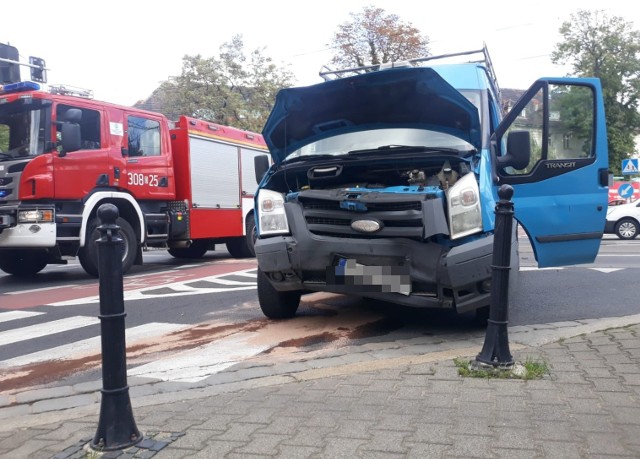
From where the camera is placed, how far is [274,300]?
6.27 m

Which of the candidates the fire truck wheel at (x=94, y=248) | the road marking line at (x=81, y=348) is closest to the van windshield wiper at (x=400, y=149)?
the road marking line at (x=81, y=348)

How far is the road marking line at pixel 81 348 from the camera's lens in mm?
5188

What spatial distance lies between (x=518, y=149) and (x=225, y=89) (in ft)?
94.2

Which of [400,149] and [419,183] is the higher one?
[400,149]

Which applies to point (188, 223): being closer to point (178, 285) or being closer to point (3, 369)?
point (178, 285)

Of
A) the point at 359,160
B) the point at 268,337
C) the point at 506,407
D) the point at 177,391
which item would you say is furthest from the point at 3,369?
the point at 506,407

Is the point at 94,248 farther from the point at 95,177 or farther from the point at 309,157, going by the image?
the point at 309,157

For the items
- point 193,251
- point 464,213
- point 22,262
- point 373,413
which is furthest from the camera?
point 193,251

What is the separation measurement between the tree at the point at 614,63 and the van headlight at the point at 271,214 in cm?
4359

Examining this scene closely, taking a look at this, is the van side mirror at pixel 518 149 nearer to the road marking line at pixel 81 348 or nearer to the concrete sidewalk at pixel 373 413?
the concrete sidewalk at pixel 373 413

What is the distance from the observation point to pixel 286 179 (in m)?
6.04

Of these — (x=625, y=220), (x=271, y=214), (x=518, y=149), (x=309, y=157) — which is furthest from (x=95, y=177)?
(x=625, y=220)

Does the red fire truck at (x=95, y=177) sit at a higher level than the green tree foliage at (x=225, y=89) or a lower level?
lower

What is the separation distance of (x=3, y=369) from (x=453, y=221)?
3741 mm
